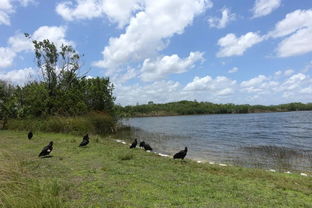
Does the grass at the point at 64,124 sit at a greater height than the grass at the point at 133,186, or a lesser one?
greater

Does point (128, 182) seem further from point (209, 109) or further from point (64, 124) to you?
point (209, 109)

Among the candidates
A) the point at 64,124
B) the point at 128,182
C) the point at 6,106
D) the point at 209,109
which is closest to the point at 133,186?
the point at 128,182

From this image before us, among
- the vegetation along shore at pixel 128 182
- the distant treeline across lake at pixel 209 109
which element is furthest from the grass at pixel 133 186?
the distant treeline across lake at pixel 209 109

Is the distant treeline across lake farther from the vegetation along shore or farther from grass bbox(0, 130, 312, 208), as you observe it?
grass bbox(0, 130, 312, 208)

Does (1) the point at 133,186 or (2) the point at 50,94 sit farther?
(2) the point at 50,94

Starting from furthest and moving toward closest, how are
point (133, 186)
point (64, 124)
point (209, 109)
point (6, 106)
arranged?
point (209, 109) < point (6, 106) < point (64, 124) < point (133, 186)

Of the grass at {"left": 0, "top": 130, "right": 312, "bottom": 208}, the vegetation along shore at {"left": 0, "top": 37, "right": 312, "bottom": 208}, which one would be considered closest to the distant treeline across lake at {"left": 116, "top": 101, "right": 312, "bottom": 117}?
the vegetation along shore at {"left": 0, "top": 37, "right": 312, "bottom": 208}

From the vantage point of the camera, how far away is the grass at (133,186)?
6.14 meters

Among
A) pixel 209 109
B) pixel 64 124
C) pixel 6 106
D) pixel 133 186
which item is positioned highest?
pixel 209 109

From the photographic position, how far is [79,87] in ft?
103

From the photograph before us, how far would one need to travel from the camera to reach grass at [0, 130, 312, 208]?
242 inches

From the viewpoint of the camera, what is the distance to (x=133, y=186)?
24.8ft

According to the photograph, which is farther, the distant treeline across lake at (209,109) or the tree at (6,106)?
the distant treeline across lake at (209,109)

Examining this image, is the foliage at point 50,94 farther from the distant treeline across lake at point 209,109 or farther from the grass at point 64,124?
the distant treeline across lake at point 209,109
